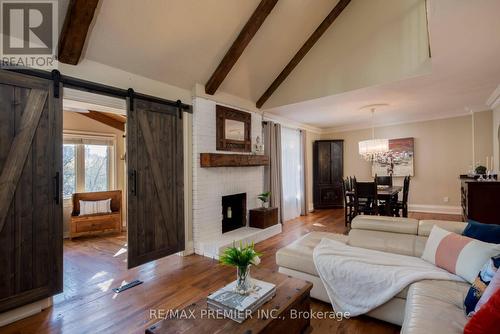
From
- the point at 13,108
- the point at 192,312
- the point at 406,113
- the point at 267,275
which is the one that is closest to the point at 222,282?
the point at 267,275

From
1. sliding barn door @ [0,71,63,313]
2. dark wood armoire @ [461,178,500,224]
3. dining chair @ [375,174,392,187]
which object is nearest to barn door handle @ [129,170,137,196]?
sliding barn door @ [0,71,63,313]

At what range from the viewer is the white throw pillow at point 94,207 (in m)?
4.63

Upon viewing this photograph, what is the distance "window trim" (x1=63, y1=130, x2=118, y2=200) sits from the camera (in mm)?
4910

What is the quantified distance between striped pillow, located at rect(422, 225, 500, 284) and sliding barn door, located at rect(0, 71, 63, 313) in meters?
3.55

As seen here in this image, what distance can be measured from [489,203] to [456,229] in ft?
6.09

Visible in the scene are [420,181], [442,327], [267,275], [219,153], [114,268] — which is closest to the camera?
[442,327]

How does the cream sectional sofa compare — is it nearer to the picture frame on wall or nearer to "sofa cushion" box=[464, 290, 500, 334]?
"sofa cushion" box=[464, 290, 500, 334]

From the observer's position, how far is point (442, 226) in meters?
2.38

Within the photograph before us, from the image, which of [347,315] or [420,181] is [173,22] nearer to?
[347,315]

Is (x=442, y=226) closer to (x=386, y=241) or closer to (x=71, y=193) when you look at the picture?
(x=386, y=241)

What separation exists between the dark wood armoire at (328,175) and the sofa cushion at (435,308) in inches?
214

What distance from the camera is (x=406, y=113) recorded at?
575 cm

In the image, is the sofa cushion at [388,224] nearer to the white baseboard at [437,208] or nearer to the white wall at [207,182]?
the white wall at [207,182]

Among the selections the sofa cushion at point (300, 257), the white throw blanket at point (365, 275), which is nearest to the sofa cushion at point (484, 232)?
the white throw blanket at point (365, 275)
